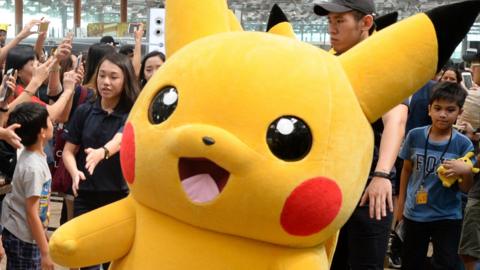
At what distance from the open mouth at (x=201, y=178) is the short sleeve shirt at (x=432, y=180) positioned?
2.97 m

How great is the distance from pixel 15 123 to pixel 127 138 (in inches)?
70.1

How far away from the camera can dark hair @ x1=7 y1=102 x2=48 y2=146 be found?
13.9 feet

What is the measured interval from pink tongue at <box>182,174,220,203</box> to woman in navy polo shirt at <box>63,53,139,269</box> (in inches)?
76.7

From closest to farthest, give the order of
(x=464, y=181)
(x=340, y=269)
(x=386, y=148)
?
(x=386, y=148) < (x=340, y=269) < (x=464, y=181)

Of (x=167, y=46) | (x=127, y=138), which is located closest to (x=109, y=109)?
(x=167, y=46)

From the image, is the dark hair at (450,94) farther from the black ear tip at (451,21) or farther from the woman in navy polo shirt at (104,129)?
the black ear tip at (451,21)

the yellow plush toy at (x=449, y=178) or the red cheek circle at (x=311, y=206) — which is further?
the yellow plush toy at (x=449, y=178)

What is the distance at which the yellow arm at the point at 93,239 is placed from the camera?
9.04ft

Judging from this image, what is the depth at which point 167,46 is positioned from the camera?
307 centimetres

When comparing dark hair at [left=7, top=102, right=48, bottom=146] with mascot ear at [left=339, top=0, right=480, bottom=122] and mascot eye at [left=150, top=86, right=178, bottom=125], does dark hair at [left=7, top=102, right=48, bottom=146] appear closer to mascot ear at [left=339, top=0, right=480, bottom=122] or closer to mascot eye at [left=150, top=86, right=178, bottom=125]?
mascot eye at [left=150, top=86, right=178, bottom=125]

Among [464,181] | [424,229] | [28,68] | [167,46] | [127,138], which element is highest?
[167,46]

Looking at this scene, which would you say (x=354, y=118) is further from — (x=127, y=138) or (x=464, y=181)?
(x=464, y=181)

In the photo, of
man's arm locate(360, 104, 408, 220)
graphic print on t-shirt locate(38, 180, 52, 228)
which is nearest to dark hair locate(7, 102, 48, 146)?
graphic print on t-shirt locate(38, 180, 52, 228)

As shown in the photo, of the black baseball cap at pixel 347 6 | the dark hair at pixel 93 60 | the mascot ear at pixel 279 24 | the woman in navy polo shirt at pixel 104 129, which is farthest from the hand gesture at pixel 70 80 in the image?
the black baseball cap at pixel 347 6
